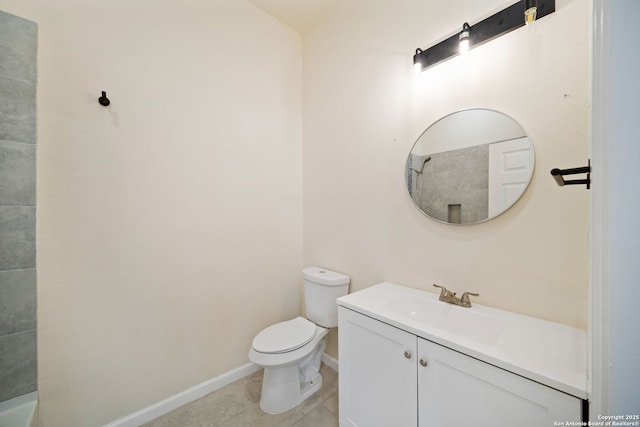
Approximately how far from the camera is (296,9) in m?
1.94

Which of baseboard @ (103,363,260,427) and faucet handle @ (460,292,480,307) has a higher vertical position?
faucet handle @ (460,292,480,307)

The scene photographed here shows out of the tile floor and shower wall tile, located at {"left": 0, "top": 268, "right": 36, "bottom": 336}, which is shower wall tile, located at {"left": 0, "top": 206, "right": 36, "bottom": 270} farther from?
the tile floor

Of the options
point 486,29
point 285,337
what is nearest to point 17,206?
point 285,337

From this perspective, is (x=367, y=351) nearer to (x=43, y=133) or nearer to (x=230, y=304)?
(x=230, y=304)

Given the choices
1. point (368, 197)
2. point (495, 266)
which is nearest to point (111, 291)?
point (368, 197)

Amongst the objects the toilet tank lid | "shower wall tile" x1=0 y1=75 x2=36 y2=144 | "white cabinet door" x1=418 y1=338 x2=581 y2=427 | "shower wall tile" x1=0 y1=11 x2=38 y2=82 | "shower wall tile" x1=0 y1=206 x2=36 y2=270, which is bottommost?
"white cabinet door" x1=418 y1=338 x2=581 y2=427

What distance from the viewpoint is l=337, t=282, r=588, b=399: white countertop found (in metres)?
0.71

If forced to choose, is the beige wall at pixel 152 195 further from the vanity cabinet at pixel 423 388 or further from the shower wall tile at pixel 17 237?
the vanity cabinet at pixel 423 388

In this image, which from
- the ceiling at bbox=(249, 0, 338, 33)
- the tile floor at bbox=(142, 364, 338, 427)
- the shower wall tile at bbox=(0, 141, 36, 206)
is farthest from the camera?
the ceiling at bbox=(249, 0, 338, 33)

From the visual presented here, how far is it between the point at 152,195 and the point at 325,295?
1.32 m

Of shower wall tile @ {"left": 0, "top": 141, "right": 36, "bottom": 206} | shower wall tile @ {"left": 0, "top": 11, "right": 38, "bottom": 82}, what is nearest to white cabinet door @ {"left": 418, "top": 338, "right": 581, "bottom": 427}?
shower wall tile @ {"left": 0, "top": 141, "right": 36, "bottom": 206}

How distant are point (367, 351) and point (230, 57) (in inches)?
83.4

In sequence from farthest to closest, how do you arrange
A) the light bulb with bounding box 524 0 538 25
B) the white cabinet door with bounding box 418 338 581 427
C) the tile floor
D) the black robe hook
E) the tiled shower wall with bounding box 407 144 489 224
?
the tile floor < the black robe hook < the tiled shower wall with bounding box 407 144 489 224 < the light bulb with bounding box 524 0 538 25 < the white cabinet door with bounding box 418 338 581 427

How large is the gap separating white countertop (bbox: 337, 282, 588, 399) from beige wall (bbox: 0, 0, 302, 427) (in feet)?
3.42
